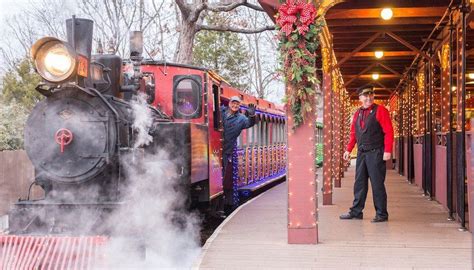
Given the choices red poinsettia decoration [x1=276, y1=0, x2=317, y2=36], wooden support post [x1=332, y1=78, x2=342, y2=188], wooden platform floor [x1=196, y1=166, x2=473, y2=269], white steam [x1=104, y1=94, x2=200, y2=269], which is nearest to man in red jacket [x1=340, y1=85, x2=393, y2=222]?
wooden platform floor [x1=196, y1=166, x2=473, y2=269]

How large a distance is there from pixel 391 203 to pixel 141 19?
18634 millimetres

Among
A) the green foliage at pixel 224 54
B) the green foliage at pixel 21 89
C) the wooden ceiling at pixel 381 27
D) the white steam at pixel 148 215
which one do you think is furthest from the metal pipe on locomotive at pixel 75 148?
the green foliage at pixel 224 54

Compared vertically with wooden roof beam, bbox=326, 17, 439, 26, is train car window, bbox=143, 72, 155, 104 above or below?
below

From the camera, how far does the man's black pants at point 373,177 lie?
306 inches

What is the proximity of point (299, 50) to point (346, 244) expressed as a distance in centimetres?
207

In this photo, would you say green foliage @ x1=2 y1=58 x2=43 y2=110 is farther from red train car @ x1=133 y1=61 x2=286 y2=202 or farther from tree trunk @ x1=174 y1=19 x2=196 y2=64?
red train car @ x1=133 y1=61 x2=286 y2=202

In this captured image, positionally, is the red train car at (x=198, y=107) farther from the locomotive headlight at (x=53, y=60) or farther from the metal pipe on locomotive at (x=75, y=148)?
the locomotive headlight at (x=53, y=60)

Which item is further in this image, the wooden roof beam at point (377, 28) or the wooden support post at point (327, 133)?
the wooden roof beam at point (377, 28)

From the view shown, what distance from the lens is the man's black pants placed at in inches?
306

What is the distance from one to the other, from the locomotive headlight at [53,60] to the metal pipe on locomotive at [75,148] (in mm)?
16

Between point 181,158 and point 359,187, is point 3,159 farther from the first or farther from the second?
point 359,187

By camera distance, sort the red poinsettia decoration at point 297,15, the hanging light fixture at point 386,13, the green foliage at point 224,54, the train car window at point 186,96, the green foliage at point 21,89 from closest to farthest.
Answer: the red poinsettia decoration at point 297,15 → the train car window at point 186,96 → the hanging light fixture at point 386,13 → the green foliage at point 21,89 → the green foliage at point 224,54

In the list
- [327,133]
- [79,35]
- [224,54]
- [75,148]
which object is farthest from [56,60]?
[224,54]

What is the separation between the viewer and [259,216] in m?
8.54
